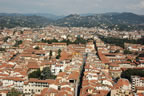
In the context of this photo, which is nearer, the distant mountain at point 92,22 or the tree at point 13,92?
the tree at point 13,92

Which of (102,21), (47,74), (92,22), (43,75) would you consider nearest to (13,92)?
(43,75)

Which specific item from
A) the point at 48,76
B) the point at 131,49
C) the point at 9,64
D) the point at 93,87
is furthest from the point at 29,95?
the point at 131,49

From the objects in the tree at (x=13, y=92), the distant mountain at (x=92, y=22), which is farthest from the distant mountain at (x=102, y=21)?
the tree at (x=13, y=92)

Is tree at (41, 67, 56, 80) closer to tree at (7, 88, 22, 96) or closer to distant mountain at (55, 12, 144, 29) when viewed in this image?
tree at (7, 88, 22, 96)

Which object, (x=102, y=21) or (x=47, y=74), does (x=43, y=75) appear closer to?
(x=47, y=74)

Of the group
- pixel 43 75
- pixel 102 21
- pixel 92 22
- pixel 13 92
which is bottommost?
pixel 13 92

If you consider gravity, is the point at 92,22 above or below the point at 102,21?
below

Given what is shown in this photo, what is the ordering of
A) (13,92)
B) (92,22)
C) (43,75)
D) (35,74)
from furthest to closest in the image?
(92,22), (35,74), (43,75), (13,92)

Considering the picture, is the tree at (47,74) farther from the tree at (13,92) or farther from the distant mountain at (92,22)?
the distant mountain at (92,22)

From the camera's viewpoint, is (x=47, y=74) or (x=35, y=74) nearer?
(x=47, y=74)

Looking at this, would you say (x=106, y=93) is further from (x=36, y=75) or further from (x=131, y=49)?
(x=131, y=49)

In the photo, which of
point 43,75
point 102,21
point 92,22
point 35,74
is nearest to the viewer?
point 43,75
